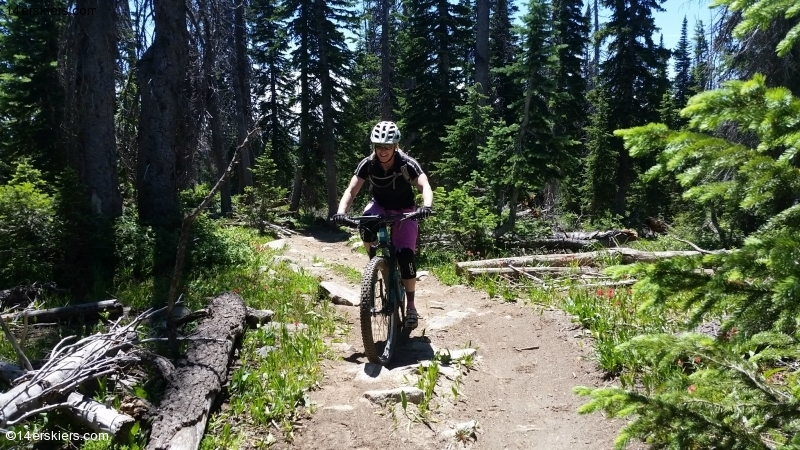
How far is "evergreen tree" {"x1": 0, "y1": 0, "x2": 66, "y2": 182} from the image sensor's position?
597 inches

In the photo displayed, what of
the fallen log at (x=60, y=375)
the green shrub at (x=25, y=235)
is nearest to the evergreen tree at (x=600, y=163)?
the green shrub at (x=25, y=235)

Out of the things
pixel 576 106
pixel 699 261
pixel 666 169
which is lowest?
pixel 699 261

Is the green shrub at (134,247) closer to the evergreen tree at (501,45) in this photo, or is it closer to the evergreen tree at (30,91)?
the evergreen tree at (30,91)

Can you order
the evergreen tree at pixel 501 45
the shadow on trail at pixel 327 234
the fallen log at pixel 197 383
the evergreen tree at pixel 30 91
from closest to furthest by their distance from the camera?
the fallen log at pixel 197 383, the evergreen tree at pixel 30 91, the shadow on trail at pixel 327 234, the evergreen tree at pixel 501 45

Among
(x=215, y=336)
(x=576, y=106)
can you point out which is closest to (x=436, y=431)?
(x=215, y=336)

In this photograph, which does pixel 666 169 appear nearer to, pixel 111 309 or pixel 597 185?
pixel 111 309

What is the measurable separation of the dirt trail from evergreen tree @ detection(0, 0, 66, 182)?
14.3m

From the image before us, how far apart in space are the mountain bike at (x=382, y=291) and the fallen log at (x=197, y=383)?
4.68 ft

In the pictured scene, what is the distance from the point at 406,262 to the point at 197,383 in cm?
251

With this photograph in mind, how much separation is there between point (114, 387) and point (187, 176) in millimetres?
7442

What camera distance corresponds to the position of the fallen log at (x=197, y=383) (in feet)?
11.4

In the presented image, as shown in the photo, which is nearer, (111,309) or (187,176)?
(111,309)

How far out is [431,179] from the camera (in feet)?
74.0

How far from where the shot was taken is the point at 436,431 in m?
4.07
